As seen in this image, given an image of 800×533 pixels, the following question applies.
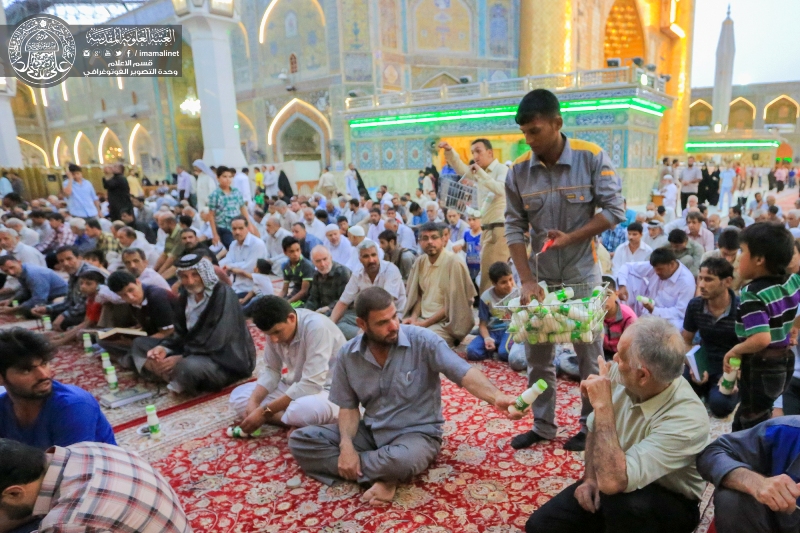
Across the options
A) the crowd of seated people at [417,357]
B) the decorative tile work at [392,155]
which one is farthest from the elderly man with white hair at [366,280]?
the decorative tile work at [392,155]

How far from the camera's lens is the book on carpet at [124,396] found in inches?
134

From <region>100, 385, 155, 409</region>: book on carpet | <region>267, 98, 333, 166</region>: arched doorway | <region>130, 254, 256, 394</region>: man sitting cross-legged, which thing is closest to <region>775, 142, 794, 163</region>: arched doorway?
<region>267, 98, 333, 166</region>: arched doorway

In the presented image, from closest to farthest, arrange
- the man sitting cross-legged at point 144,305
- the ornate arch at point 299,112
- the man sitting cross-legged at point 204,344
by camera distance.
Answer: the man sitting cross-legged at point 204,344, the man sitting cross-legged at point 144,305, the ornate arch at point 299,112

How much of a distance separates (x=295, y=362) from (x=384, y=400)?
0.68m

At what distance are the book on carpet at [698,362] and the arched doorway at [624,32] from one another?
19.9 meters

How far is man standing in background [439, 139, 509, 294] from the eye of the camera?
3.81 metres

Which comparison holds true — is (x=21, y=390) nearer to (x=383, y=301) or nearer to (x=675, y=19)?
(x=383, y=301)

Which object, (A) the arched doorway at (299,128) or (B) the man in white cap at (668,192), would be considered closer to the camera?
(B) the man in white cap at (668,192)

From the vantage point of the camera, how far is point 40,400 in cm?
187

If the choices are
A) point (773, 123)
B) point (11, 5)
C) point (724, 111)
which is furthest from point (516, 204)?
point (773, 123)

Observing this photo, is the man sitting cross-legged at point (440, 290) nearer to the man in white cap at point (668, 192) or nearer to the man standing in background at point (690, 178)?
the man in white cap at point (668, 192)

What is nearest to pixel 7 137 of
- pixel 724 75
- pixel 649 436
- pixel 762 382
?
pixel 649 436

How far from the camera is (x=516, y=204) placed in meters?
2.39

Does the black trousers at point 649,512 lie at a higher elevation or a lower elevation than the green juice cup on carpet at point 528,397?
lower
